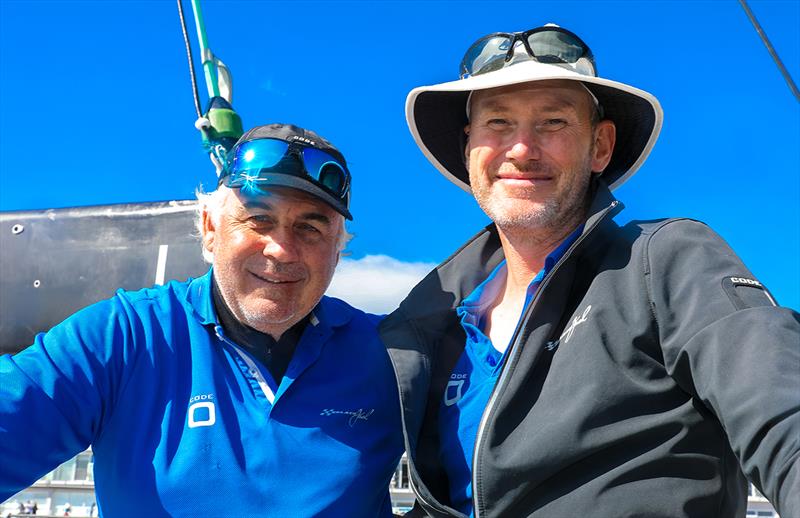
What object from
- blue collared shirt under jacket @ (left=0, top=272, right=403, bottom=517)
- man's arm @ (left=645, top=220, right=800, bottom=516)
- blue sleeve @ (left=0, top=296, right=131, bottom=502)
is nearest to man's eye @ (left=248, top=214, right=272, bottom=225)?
blue collared shirt under jacket @ (left=0, top=272, right=403, bottom=517)

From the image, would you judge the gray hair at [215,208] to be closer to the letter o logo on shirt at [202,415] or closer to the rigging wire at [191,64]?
the letter o logo on shirt at [202,415]

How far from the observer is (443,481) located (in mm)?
2736

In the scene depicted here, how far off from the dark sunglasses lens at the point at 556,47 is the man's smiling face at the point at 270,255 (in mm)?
1097

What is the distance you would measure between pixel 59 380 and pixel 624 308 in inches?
78.1

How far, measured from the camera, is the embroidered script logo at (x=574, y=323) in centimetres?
231

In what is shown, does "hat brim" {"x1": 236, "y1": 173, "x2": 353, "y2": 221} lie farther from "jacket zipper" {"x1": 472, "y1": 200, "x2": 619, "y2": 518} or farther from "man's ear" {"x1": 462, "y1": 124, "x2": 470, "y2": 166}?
"jacket zipper" {"x1": 472, "y1": 200, "x2": 619, "y2": 518}

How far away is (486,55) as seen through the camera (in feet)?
10.0

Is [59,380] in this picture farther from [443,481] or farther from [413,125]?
[413,125]

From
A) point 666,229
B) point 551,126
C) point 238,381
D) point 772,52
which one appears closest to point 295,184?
point 238,381

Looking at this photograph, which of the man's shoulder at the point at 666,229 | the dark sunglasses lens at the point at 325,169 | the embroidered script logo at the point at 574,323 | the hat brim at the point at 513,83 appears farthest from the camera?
the dark sunglasses lens at the point at 325,169

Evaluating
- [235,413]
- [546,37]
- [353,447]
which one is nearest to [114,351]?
[235,413]

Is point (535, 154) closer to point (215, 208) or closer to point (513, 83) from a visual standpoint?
point (513, 83)

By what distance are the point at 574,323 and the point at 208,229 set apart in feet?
6.05

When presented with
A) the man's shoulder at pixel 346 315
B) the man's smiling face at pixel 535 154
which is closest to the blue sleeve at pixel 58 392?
the man's shoulder at pixel 346 315
